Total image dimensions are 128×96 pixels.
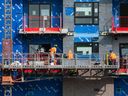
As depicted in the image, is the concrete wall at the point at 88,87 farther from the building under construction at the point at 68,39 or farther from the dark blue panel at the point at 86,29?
the dark blue panel at the point at 86,29

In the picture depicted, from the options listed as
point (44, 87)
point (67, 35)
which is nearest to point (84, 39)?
point (67, 35)

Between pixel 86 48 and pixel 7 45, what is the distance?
5941mm

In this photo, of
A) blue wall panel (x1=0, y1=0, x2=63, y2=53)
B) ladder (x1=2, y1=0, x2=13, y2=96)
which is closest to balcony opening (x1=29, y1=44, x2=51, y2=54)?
blue wall panel (x1=0, y1=0, x2=63, y2=53)

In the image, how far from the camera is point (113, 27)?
53281 millimetres

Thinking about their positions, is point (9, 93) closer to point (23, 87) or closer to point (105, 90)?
point (23, 87)

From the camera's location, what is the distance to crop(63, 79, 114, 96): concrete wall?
5338 centimetres

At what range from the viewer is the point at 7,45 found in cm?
5300

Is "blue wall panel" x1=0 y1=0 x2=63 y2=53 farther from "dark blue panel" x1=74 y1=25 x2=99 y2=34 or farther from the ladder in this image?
"dark blue panel" x1=74 y1=25 x2=99 y2=34

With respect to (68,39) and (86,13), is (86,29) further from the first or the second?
(68,39)

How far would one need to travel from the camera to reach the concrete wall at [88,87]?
2101 inches

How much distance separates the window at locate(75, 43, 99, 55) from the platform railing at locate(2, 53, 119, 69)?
44 centimetres

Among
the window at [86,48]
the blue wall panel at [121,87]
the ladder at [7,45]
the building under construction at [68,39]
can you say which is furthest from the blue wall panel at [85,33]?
the ladder at [7,45]

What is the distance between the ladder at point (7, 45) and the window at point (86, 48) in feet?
16.5

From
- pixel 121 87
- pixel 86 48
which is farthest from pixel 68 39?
pixel 121 87
